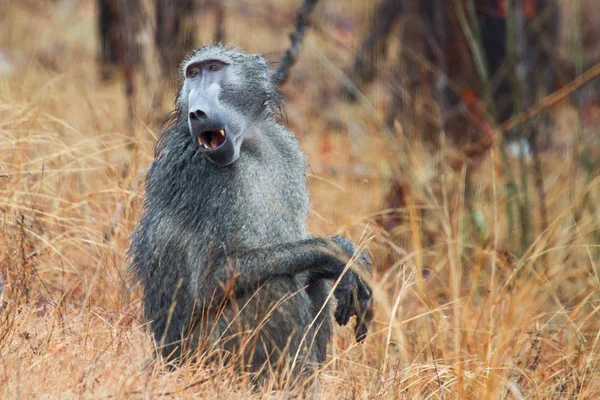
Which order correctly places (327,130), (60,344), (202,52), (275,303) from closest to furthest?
(60,344) < (275,303) < (202,52) < (327,130)

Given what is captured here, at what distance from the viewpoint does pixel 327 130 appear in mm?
7957

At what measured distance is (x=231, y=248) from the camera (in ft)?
9.86

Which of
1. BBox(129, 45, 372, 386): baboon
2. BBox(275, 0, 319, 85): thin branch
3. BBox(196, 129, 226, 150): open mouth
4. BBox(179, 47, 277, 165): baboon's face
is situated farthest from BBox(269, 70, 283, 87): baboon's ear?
BBox(275, 0, 319, 85): thin branch

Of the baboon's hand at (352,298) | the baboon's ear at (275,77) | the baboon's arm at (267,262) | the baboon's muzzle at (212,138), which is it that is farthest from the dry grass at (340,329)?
the baboon's ear at (275,77)

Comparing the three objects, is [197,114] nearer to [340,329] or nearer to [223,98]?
[223,98]

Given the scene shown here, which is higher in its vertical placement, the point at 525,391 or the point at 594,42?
the point at 594,42

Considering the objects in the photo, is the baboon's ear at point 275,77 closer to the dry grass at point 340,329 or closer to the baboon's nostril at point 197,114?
the baboon's nostril at point 197,114

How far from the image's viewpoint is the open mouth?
2.99 meters

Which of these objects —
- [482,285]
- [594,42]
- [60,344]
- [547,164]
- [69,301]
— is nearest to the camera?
[60,344]

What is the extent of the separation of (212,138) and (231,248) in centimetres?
36

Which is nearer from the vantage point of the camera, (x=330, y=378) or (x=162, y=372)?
(x=162, y=372)

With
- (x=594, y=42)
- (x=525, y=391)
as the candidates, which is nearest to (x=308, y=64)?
(x=594, y=42)

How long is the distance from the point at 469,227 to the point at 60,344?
2.67 m

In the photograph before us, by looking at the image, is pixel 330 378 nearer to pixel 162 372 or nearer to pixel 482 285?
pixel 162 372
